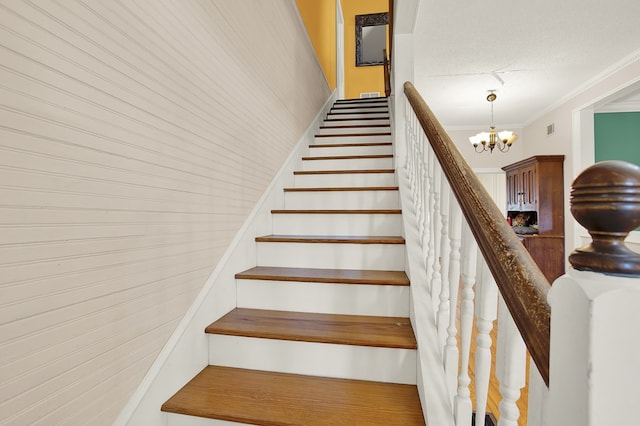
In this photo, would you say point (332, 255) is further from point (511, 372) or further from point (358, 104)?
point (358, 104)

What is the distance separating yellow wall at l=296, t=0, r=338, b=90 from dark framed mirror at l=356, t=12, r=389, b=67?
181 cm

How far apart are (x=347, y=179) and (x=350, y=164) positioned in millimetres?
339

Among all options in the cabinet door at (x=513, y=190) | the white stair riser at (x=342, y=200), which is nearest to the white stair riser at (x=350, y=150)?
the white stair riser at (x=342, y=200)

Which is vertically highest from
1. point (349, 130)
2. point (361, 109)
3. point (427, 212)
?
point (361, 109)

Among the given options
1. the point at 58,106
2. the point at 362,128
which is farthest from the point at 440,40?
the point at 58,106

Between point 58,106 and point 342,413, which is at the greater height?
point 58,106

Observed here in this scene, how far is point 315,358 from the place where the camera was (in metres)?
1.28

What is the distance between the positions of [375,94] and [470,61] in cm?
353

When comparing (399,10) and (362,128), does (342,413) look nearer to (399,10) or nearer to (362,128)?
(399,10)

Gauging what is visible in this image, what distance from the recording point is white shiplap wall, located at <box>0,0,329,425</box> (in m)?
0.67

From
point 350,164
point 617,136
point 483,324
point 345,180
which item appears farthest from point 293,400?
point 617,136

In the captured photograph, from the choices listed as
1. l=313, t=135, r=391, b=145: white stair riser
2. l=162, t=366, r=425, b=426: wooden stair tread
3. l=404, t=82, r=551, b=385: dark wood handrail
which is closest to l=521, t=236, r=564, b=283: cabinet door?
l=313, t=135, r=391, b=145: white stair riser

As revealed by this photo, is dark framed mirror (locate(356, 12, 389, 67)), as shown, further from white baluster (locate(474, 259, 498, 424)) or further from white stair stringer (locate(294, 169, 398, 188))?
white baluster (locate(474, 259, 498, 424))

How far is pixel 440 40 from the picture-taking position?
10.8 ft
